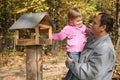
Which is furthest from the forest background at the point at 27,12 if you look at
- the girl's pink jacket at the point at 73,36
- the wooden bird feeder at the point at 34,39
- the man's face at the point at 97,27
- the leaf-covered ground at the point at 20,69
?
the man's face at the point at 97,27

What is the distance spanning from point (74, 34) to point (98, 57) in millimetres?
1069

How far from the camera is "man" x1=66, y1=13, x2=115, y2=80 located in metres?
2.85

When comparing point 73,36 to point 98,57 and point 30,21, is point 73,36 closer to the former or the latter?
point 30,21

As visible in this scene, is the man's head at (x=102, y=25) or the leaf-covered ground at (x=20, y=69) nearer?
the man's head at (x=102, y=25)

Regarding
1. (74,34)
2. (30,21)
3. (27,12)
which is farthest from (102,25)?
(27,12)

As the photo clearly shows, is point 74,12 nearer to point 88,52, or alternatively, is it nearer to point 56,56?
point 88,52

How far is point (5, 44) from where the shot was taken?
1506cm

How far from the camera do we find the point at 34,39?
12.8ft

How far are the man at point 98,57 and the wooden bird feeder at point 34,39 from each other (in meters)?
0.92

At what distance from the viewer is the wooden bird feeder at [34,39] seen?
12.6ft

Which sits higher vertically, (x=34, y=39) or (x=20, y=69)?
(x=34, y=39)

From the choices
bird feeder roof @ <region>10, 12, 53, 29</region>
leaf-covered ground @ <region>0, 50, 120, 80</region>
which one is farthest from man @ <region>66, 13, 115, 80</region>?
leaf-covered ground @ <region>0, 50, 120, 80</region>

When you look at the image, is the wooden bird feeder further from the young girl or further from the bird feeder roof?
the young girl

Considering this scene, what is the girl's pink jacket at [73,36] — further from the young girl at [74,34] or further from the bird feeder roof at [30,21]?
the bird feeder roof at [30,21]
